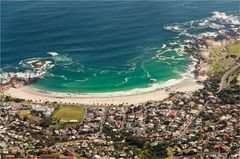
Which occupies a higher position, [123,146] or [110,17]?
[110,17]

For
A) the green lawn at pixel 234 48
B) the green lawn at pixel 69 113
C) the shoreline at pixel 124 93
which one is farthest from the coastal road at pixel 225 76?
the green lawn at pixel 69 113

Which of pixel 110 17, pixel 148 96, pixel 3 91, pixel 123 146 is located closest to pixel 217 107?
pixel 148 96

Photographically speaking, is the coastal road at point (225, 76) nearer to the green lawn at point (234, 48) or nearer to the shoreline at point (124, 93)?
the shoreline at point (124, 93)

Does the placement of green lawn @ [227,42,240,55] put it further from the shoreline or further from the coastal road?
the shoreline

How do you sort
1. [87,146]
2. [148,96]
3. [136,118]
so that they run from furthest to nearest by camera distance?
[148,96]
[136,118]
[87,146]

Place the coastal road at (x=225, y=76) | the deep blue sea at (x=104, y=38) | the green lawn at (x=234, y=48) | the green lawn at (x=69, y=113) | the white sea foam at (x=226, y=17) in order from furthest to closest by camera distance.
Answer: the white sea foam at (x=226, y=17), the green lawn at (x=234, y=48), the deep blue sea at (x=104, y=38), the coastal road at (x=225, y=76), the green lawn at (x=69, y=113)

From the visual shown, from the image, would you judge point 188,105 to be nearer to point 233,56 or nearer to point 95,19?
point 233,56
